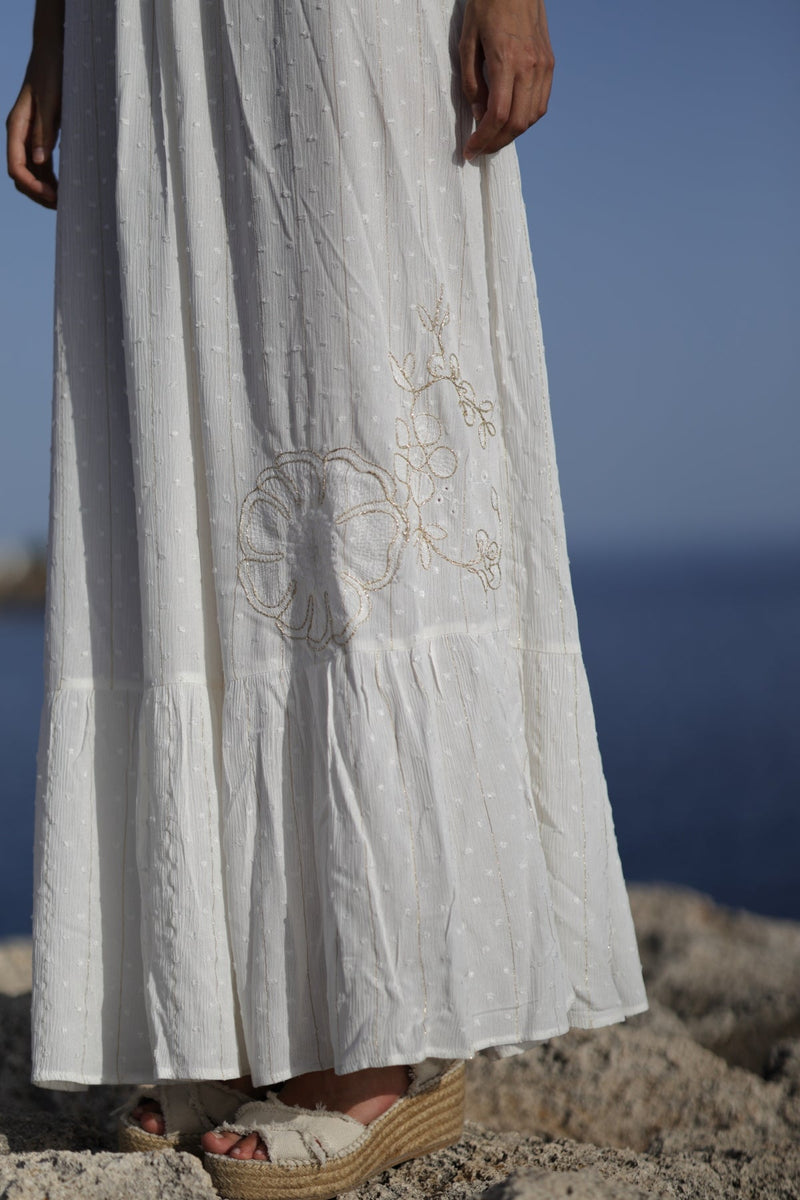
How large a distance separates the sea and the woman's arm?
2932 mm

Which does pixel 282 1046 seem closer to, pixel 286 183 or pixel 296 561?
pixel 296 561

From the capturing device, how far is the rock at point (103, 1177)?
1.10 meters

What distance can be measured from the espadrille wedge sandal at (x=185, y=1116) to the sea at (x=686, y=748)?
2.71 metres

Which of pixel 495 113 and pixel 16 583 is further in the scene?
pixel 16 583

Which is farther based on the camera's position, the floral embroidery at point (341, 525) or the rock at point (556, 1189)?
the floral embroidery at point (341, 525)

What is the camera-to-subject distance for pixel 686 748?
20.6 meters

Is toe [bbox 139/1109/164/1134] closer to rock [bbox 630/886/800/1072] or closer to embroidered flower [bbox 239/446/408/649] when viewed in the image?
embroidered flower [bbox 239/446/408/649]

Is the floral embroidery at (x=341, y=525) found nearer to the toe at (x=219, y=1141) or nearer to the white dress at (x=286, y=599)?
the white dress at (x=286, y=599)

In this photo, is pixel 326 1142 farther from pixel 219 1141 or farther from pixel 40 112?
pixel 40 112

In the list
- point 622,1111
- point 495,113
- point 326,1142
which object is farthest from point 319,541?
point 622,1111

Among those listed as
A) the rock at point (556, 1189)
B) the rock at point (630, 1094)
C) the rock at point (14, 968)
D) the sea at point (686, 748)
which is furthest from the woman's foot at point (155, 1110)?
the sea at point (686, 748)

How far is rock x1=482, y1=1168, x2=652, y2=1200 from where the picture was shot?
1.01 m

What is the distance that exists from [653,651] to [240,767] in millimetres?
33927

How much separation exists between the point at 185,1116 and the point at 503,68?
132 centimetres
